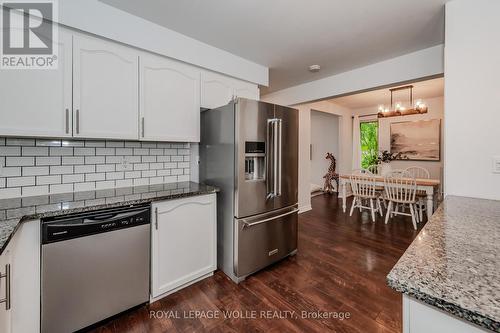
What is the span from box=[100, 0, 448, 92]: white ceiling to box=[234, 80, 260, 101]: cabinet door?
0.31 metres

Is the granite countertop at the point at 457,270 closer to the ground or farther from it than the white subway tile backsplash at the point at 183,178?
closer to the ground

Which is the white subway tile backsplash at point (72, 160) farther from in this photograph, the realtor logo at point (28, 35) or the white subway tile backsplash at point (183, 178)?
the white subway tile backsplash at point (183, 178)

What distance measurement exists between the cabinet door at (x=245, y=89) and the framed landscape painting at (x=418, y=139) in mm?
4517

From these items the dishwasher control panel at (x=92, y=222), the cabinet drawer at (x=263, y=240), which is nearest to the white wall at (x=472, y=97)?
the cabinet drawer at (x=263, y=240)

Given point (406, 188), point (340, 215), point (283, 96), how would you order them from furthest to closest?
point (340, 215), point (283, 96), point (406, 188)

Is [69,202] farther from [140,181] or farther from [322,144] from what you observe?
[322,144]

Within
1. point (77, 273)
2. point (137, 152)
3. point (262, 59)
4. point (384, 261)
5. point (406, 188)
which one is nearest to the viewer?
point (77, 273)

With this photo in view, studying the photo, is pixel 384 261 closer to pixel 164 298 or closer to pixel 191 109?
pixel 164 298

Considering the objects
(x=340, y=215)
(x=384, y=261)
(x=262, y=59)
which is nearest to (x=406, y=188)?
(x=340, y=215)

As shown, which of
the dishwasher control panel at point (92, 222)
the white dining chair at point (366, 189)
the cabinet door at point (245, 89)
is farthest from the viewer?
the white dining chair at point (366, 189)

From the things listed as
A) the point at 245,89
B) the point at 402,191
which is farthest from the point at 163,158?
the point at 402,191

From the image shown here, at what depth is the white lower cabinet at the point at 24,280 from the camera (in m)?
1.21

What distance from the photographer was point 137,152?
7.30 ft

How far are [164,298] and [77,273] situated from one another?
734 mm
